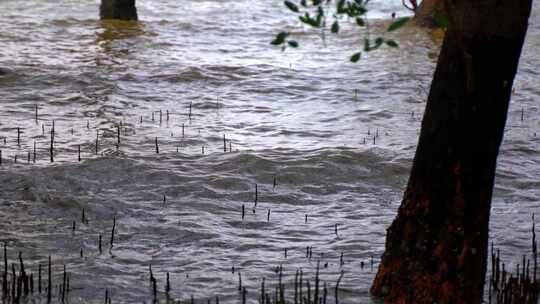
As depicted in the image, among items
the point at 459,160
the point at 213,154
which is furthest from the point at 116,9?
the point at 459,160

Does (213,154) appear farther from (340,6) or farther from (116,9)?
(116,9)

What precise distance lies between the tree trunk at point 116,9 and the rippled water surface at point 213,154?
471 millimetres

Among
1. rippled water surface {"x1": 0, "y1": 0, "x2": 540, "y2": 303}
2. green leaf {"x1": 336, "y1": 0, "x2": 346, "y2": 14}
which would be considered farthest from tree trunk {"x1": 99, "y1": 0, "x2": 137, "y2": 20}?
green leaf {"x1": 336, "y1": 0, "x2": 346, "y2": 14}

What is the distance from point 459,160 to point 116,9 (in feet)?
47.1

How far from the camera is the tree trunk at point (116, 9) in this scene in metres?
18.6

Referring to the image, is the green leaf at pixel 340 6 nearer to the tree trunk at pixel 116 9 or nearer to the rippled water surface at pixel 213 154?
the rippled water surface at pixel 213 154

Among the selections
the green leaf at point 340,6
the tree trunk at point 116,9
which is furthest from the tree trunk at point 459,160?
the tree trunk at point 116,9

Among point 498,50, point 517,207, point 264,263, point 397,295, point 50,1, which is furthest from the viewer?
point 50,1

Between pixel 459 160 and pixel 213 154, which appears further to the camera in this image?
pixel 213 154

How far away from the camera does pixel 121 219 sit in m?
7.73

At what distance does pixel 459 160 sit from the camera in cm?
506

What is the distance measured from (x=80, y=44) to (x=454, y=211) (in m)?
12.2

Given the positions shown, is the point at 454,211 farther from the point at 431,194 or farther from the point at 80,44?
the point at 80,44

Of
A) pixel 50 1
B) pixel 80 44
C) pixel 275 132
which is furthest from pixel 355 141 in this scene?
pixel 50 1
